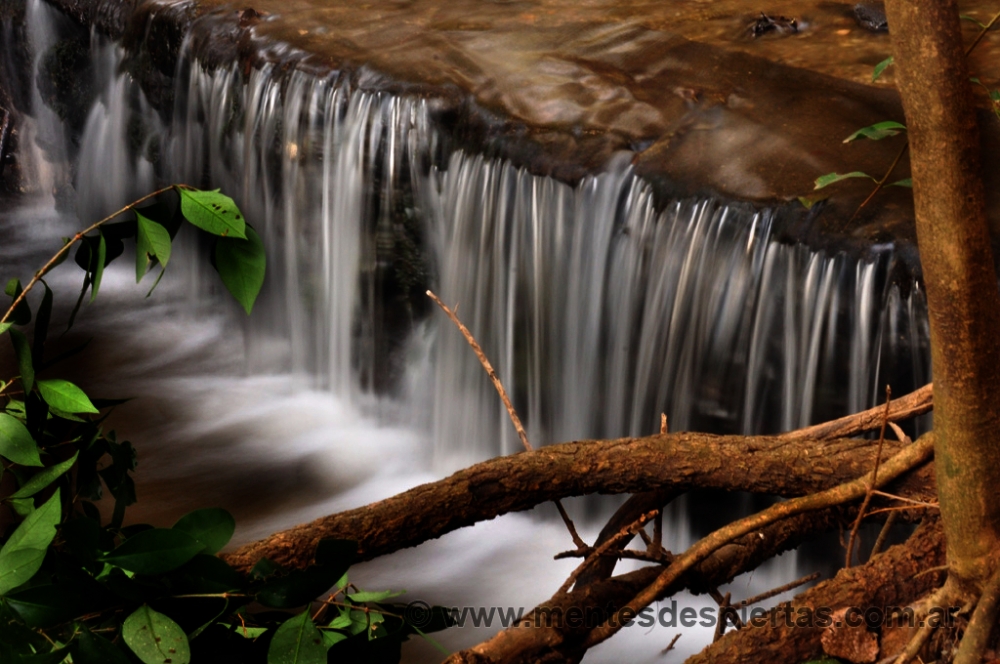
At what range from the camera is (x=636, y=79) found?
4.25 metres

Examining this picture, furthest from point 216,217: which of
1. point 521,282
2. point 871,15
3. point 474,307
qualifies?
point 871,15

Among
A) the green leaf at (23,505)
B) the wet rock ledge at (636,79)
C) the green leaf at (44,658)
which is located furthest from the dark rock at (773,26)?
the green leaf at (44,658)

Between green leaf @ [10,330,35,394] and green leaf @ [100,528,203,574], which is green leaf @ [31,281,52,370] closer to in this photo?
green leaf @ [10,330,35,394]

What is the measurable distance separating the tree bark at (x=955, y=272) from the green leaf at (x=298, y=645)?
30.6 inches

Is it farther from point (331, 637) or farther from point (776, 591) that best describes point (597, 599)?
point (331, 637)

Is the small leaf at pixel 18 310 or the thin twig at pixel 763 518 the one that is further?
the thin twig at pixel 763 518

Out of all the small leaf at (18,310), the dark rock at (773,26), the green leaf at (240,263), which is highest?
the dark rock at (773,26)

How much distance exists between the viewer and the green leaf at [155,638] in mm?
1070

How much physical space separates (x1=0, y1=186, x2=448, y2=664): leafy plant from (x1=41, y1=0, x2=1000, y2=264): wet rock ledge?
2317 millimetres

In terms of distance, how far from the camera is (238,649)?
3.98ft

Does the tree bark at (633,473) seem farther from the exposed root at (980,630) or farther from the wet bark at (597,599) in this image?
the exposed root at (980,630)

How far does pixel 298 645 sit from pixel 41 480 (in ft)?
1.42

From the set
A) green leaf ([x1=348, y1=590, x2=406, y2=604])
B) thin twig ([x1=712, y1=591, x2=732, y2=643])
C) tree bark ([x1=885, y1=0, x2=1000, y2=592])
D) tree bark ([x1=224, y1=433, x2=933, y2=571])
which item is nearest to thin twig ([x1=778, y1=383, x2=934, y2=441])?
tree bark ([x1=224, y1=433, x2=933, y2=571])

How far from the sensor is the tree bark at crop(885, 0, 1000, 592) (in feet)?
3.57
